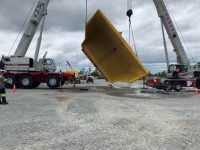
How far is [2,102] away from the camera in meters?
12.0

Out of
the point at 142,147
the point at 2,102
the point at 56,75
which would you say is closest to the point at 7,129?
the point at 142,147

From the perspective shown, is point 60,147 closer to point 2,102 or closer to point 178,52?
point 2,102

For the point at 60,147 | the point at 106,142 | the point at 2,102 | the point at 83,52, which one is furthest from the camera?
the point at 83,52

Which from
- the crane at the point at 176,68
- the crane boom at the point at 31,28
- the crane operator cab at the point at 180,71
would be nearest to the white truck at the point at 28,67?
the crane boom at the point at 31,28

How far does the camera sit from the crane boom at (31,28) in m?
20.9

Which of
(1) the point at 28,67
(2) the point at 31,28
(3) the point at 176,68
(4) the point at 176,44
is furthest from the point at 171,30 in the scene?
(1) the point at 28,67

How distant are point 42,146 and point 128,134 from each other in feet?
6.29

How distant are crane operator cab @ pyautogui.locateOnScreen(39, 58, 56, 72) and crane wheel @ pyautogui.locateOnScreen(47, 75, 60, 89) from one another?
4.87 feet

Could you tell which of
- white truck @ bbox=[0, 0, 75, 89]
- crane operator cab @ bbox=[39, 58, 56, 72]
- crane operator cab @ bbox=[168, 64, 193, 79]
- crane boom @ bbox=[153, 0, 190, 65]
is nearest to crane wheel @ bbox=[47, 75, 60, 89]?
white truck @ bbox=[0, 0, 75, 89]

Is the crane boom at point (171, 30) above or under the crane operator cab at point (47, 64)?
above

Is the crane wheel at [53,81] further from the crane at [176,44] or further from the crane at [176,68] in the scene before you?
the crane at [176,44]

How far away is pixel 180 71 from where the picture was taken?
2384 cm

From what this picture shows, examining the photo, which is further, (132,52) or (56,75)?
(56,75)

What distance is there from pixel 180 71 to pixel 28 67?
1123 centimetres
